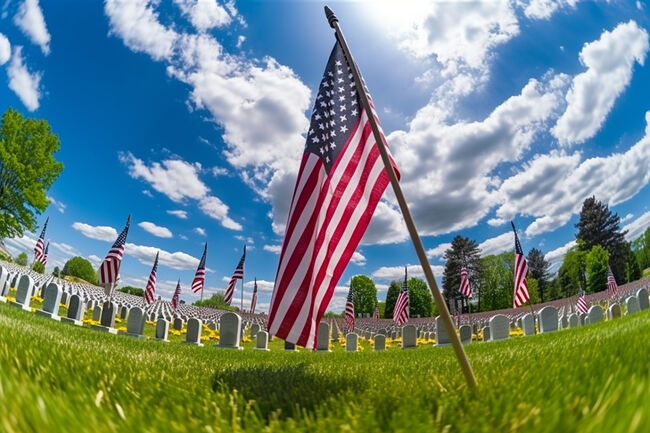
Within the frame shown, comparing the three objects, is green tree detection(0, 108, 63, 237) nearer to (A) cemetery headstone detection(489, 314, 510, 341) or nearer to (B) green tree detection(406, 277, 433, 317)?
(A) cemetery headstone detection(489, 314, 510, 341)

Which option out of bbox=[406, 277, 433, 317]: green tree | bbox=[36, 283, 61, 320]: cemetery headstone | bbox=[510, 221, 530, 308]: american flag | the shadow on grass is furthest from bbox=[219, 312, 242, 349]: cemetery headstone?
bbox=[406, 277, 433, 317]: green tree

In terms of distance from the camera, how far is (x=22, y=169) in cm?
3034

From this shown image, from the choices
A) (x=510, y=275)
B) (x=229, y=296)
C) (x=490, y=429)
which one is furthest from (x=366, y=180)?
(x=510, y=275)

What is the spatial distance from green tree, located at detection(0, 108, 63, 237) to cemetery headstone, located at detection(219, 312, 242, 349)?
3008 cm

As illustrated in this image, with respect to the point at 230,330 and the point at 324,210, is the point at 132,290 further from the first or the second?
the point at 324,210

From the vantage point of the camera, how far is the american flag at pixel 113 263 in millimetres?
17453

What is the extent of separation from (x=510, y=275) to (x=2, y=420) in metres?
89.5

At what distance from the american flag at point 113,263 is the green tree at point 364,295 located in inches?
3568

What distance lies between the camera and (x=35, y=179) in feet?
103

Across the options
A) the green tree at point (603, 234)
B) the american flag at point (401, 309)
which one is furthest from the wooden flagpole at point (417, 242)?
the green tree at point (603, 234)

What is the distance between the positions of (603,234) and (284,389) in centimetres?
9200

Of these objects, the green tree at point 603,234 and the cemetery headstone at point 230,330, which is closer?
the cemetery headstone at point 230,330

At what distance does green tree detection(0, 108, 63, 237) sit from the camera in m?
30.2

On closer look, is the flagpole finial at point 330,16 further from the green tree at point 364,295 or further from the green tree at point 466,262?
the green tree at point 364,295
